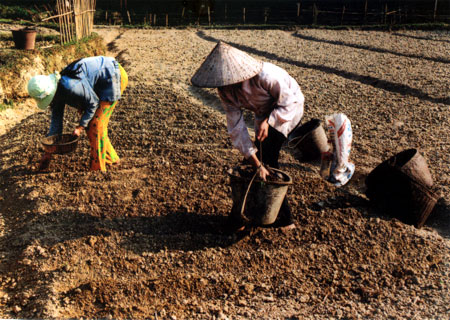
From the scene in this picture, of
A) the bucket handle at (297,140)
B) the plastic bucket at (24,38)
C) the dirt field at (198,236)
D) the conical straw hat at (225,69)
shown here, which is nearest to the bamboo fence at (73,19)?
the plastic bucket at (24,38)

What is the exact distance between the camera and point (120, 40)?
45.2ft

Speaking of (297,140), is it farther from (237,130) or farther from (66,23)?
(66,23)

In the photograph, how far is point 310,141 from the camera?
14.5 ft

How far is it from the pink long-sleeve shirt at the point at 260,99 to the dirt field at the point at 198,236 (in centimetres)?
94

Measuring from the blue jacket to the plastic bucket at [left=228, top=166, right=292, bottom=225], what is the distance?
165 cm

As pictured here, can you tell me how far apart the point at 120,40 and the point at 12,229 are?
37.0ft

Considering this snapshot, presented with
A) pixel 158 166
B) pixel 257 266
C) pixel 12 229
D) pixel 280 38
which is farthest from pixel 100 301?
pixel 280 38

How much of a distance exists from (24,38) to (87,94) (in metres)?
5.70

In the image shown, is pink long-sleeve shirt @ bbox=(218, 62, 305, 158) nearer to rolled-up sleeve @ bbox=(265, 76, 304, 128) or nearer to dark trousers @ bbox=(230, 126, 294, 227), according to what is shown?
rolled-up sleeve @ bbox=(265, 76, 304, 128)

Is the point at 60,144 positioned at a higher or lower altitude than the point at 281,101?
lower

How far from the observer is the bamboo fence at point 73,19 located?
30.5ft

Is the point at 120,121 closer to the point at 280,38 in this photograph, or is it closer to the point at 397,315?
the point at 397,315

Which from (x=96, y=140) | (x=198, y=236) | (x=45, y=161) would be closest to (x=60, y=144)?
(x=96, y=140)

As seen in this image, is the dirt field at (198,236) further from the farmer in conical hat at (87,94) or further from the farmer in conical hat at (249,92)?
the farmer in conical hat at (249,92)
